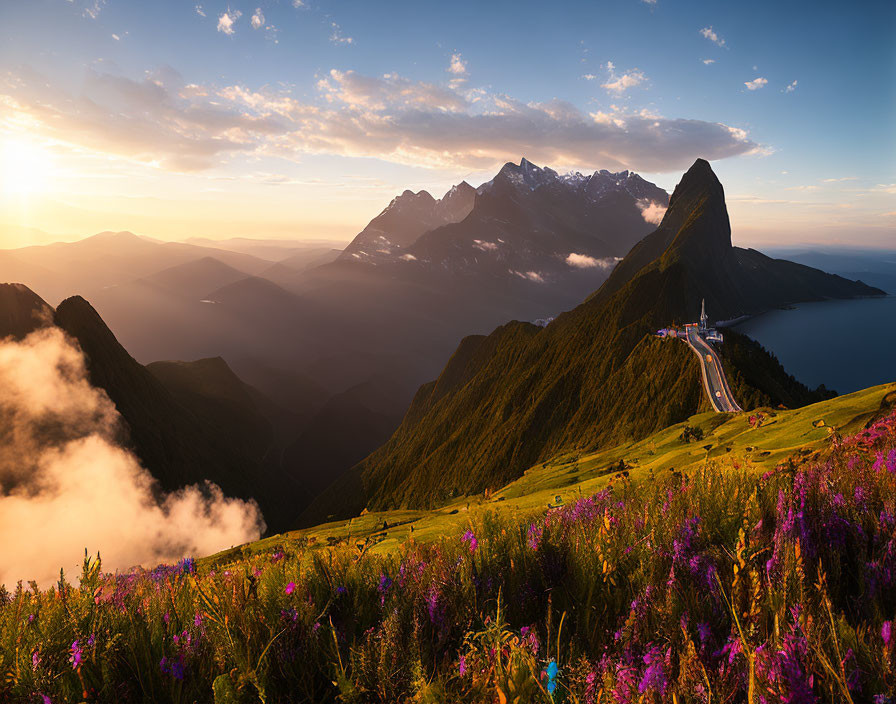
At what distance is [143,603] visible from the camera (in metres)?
3.94

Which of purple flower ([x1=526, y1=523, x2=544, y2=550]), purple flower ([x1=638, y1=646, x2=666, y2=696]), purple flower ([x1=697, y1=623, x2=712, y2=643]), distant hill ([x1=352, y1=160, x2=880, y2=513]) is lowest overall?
distant hill ([x1=352, y1=160, x2=880, y2=513])

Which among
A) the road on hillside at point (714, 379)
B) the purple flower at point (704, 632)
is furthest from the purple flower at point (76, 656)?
the road on hillside at point (714, 379)

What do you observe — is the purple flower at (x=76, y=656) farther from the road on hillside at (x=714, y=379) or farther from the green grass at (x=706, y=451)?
the road on hillside at (x=714, y=379)

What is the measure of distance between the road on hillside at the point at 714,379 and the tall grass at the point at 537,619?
75.8m

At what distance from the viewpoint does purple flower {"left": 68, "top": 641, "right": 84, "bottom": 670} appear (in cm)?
293

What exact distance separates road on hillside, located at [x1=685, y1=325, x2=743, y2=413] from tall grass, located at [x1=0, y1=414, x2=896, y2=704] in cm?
7575

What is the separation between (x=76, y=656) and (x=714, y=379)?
9455 centimetres

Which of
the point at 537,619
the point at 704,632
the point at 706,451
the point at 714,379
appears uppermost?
the point at 704,632

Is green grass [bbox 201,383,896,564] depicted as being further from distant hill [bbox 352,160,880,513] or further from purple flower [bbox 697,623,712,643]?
distant hill [bbox 352,160,880,513]

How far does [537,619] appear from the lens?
144 inches

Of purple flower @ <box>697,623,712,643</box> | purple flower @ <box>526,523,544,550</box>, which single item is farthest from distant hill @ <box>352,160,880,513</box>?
purple flower @ <box>697,623,712,643</box>

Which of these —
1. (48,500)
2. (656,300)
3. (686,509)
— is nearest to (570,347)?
(656,300)

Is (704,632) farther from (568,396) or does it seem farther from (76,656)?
(568,396)

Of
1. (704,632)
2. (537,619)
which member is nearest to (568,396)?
(537,619)
